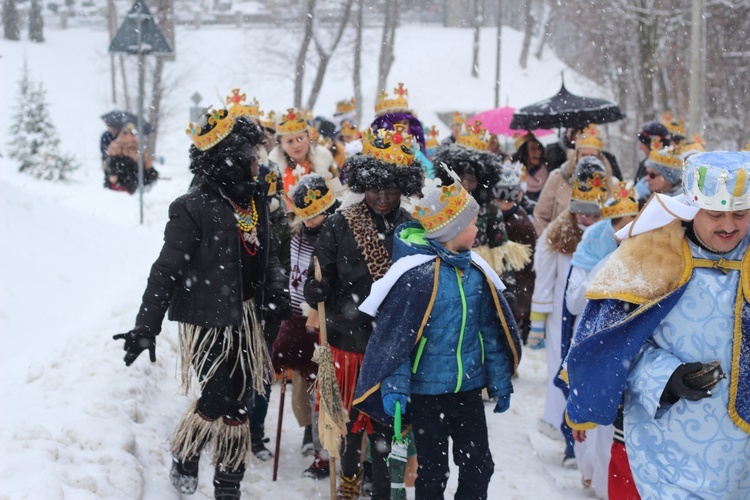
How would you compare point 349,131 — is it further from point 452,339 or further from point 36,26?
point 36,26

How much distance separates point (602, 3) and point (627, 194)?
2709 cm

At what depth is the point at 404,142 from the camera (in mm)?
5473

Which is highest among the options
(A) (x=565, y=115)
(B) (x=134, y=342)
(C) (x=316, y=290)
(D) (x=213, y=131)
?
(D) (x=213, y=131)

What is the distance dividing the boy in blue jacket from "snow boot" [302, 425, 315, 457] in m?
1.82

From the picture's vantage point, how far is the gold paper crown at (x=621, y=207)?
5773mm

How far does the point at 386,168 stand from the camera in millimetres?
5273

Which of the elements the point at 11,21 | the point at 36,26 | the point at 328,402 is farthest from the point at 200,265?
the point at 36,26

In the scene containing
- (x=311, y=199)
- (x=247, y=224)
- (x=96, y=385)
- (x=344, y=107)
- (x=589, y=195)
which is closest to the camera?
(x=247, y=224)

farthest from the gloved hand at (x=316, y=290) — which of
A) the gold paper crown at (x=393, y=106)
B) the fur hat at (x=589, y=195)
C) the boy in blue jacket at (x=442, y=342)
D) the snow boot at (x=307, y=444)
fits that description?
the gold paper crown at (x=393, y=106)

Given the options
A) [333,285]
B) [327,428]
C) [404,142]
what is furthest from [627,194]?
[327,428]

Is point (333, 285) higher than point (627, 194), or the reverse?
point (627, 194)

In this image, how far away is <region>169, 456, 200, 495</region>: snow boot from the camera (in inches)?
202

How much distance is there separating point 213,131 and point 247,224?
575mm

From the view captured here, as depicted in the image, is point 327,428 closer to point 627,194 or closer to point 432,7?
point 627,194
